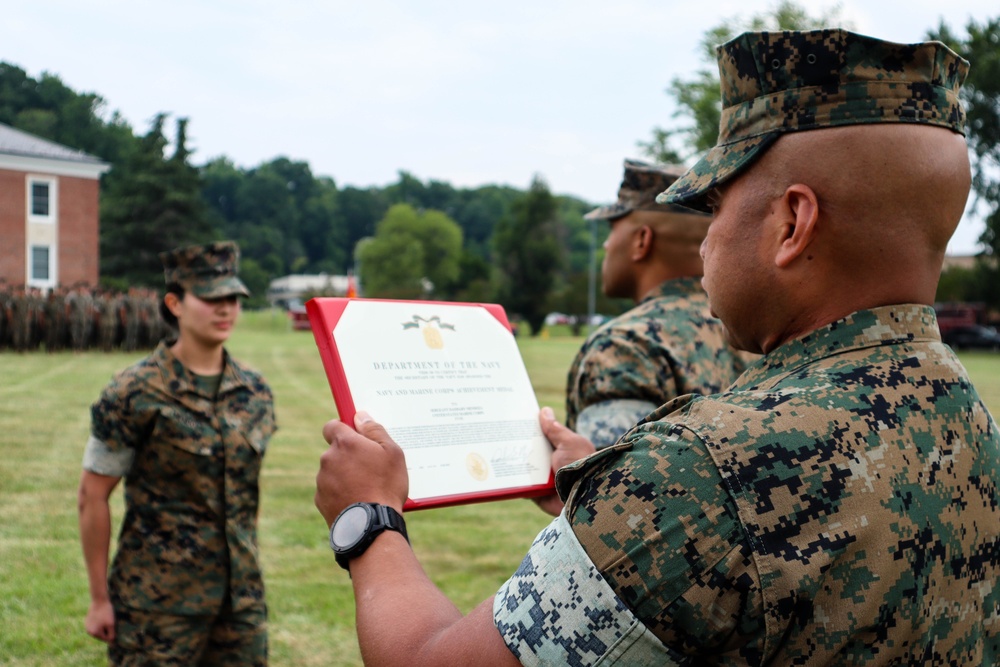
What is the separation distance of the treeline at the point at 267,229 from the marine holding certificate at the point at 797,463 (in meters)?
38.8

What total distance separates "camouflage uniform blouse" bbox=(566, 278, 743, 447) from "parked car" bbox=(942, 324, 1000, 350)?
48.2 metres

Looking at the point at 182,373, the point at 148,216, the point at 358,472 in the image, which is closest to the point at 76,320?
the point at 182,373

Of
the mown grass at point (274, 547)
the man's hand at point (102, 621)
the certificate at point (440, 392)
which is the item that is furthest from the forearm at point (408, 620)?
the mown grass at point (274, 547)

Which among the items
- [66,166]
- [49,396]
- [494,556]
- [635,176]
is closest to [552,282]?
[66,166]

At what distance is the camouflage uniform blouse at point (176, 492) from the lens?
4.08 m

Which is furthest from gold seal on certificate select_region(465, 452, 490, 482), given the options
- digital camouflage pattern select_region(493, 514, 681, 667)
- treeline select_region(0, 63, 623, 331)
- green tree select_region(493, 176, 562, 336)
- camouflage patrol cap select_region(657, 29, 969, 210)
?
green tree select_region(493, 176, 562, 336)

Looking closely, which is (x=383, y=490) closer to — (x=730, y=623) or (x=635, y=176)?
(x=730, y=623)

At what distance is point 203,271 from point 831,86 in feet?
13.3

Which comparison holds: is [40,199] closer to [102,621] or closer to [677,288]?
[102,621]

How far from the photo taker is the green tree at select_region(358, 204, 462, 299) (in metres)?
83.6

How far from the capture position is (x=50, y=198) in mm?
38844

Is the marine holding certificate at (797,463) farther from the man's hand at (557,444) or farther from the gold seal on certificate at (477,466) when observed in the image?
the man's hand at (557,444)

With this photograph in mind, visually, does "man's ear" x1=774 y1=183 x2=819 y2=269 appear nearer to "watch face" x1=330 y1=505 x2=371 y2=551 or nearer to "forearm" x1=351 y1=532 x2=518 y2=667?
"forearm" x1=351 y1=532 x2=518 y2=667

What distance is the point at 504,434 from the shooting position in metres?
2.28
